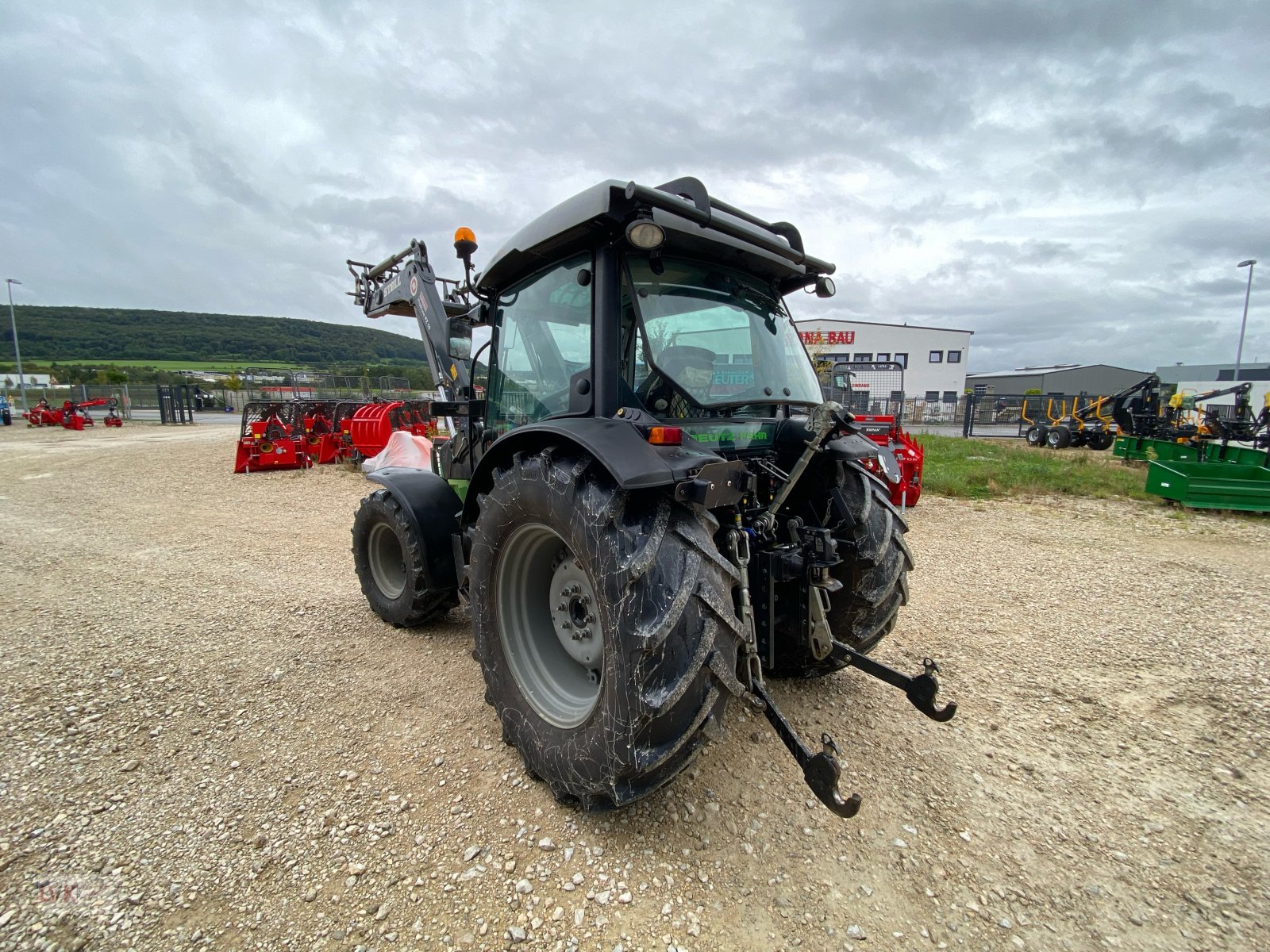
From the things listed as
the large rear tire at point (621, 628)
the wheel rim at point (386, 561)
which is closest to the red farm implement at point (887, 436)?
the large rear tire at point (621, 628)

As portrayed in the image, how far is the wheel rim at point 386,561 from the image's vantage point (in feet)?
12.4

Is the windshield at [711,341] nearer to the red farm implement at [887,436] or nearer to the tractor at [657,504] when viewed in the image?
the tractor at [657,504]

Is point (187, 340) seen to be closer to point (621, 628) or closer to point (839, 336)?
point (839, 336)

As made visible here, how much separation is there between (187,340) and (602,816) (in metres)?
104

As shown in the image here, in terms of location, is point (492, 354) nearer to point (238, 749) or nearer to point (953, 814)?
point (238, 749)

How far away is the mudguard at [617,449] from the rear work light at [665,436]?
0.09 feet

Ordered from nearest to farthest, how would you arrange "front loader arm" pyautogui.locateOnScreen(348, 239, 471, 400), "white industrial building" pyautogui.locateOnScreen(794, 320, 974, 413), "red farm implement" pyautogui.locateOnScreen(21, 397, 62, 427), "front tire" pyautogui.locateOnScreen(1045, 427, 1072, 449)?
"front loader arm" pyautogui.locateOnScreen(348, 239, 471, 400)
"front tire" pyautogui.locateOnScreen(1045, 427, 1072, 449)
"red farm implement" pyautogui.locateOnScreen(21, 397, 62, 427)
"white industrial building" pyautogui.locateOnScreen(794, 320, 974, 413)

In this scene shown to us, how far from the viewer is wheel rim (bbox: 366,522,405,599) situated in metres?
3.79

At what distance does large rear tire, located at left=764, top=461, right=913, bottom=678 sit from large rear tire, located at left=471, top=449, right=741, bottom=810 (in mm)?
786

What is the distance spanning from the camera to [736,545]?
6.80 feet

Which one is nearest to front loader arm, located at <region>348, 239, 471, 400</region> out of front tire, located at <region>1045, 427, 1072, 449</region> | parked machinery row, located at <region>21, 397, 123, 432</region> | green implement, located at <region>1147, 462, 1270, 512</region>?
green implement, located at <region>1147, 462, 1270, 512</region>

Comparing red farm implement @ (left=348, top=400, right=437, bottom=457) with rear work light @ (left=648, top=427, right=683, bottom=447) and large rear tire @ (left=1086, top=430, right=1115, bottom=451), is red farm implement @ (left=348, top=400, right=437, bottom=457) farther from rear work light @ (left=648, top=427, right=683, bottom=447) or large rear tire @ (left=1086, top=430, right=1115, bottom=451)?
large rear tire @ (left=1086, top=430, right=1115, bottom=451)

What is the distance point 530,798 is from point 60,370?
7507 centimetres

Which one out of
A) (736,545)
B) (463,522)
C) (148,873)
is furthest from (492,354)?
(148,873)
